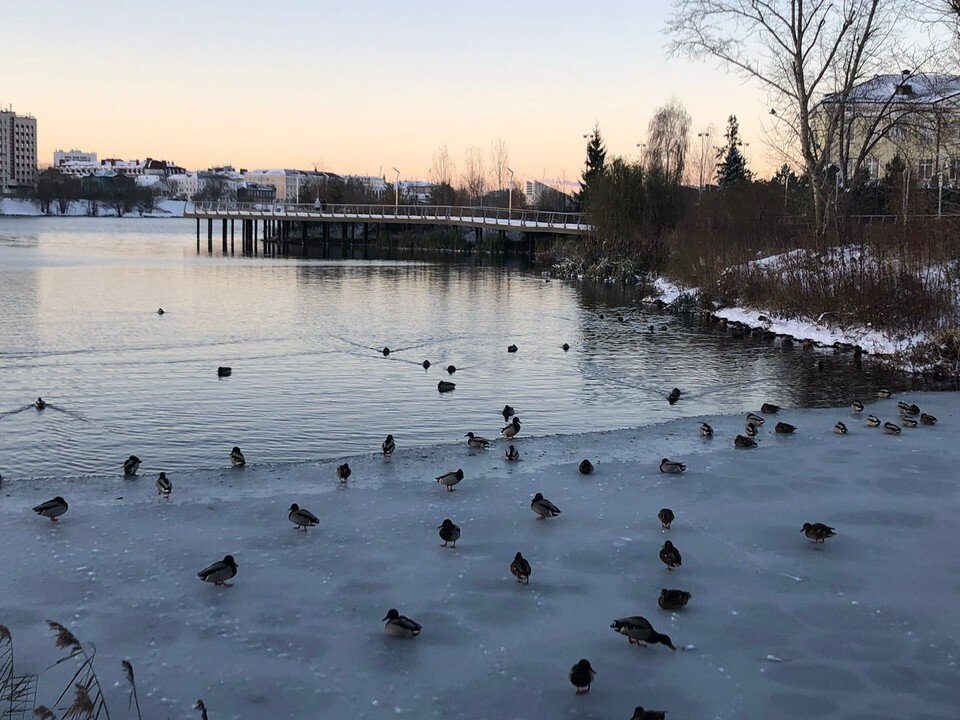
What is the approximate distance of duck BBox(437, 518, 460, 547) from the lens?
8211 mm

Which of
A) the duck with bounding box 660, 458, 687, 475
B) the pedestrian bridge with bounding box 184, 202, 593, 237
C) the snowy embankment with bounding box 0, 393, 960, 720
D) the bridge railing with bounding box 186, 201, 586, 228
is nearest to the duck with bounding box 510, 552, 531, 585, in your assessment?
the snowy embankment with bounding box 0, 393, 960, 720

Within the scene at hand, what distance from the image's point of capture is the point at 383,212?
76562 millimetres

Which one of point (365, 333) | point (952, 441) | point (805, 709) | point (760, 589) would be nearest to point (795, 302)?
point (365, 333)

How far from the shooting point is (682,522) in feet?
29.7

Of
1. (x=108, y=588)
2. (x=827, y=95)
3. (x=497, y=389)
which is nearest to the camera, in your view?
(x=108, y=588)

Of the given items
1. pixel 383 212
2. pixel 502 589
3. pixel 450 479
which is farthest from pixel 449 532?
pixel 383 212

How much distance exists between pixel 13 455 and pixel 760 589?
952 centimetres

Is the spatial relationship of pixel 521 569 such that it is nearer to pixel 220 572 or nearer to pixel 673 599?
pixel 673 599

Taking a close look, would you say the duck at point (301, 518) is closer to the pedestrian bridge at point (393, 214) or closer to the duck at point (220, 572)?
the duck at point (220, 572)

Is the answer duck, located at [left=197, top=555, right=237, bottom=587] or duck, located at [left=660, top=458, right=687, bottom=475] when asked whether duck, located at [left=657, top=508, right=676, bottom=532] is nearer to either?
duck, located at [left=660, top=458, right=687, bottom=475]

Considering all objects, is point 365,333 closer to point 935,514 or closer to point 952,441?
point 952,441

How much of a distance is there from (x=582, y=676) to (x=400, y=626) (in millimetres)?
1383

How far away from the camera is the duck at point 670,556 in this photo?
25.1ft

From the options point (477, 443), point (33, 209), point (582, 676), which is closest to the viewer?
point (582, 676)
